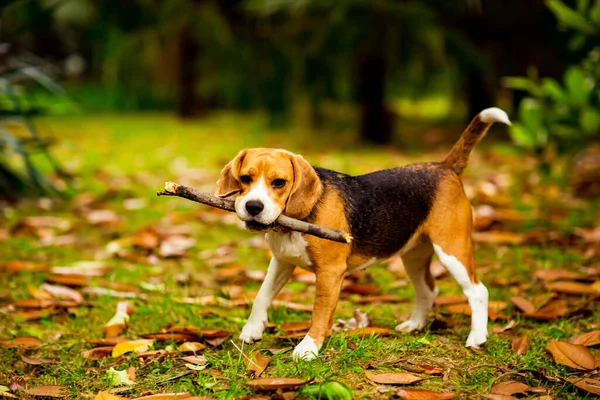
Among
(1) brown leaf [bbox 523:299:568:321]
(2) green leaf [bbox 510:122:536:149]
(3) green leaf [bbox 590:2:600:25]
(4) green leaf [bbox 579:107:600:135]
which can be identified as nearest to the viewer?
(1) brown leaf [bbox 523:299:568:321]

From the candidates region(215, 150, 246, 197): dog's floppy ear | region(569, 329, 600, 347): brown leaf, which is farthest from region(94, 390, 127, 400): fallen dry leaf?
region(569, 329, 600, 347): brown leaf

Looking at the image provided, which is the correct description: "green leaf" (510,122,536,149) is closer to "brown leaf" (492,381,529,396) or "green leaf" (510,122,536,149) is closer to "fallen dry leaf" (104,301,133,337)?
"brown leaf" (492,381,529,396)

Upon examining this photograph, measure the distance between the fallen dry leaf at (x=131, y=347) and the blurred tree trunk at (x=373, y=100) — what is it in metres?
5.56

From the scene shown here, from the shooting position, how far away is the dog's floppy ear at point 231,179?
2.77m

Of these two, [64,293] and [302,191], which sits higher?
[302,191]

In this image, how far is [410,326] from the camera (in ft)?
10.7

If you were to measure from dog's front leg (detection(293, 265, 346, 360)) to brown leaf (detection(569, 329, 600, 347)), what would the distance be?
3.48 feet

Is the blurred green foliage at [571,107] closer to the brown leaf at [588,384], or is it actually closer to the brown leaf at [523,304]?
the brown leaf at [523,304]

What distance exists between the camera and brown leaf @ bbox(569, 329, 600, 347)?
119 inches

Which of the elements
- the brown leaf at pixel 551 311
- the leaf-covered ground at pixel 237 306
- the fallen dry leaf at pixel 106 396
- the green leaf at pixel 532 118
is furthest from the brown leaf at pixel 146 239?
the green leaf at pixel 532 118

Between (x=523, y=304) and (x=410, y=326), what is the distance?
2.23ft

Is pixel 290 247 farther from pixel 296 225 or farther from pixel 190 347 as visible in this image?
pixel 190 347

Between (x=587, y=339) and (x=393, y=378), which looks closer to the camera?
(x=393, y=378)

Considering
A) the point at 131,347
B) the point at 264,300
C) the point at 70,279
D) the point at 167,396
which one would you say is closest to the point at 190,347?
the point at 131,347
